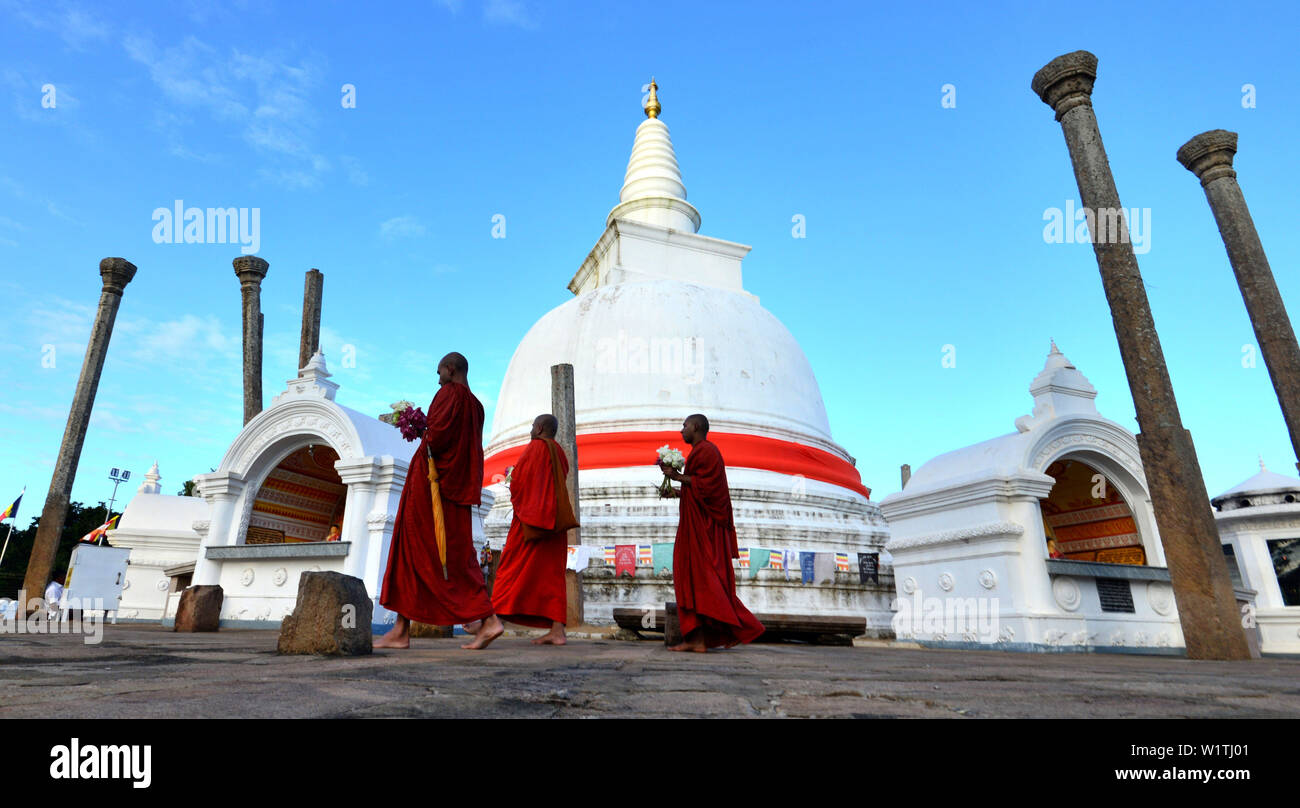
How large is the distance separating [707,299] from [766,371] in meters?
2.14

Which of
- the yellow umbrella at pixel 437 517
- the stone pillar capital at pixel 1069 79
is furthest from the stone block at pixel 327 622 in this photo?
the stone pillar capital at pixel 1069 79

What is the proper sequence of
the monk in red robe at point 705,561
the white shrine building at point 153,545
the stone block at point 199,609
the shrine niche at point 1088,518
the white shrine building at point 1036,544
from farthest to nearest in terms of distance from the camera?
1. the white shrine building at point 153,545
2. the shrine niche at point 1088,518
3. the stone block at point 199,609
4. the white shrine building at point 1036,544
5. the monk in red robe at point 705,561

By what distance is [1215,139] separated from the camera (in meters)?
9.65

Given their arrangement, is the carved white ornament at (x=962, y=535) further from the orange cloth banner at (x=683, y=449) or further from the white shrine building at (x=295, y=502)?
the white shrine building at (x=295, y=502)

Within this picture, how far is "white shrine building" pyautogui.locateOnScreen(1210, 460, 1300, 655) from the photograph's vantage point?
11688 mm

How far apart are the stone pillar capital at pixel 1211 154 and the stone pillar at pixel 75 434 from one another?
1836 cm

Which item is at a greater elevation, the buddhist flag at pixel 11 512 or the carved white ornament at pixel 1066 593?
the buddhist flag at pixel 11 512

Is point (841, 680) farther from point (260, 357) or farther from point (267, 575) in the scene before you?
point (260, 357)

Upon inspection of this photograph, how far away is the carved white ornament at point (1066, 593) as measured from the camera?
850cm

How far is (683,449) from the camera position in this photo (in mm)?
13047

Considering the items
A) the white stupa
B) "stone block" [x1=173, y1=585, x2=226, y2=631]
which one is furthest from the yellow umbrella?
the white stupa

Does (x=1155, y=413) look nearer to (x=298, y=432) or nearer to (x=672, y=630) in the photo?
(x=672, y=630)

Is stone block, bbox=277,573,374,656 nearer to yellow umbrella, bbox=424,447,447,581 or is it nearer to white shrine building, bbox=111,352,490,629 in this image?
yellow umbrella, bbox=424,447,447,581
